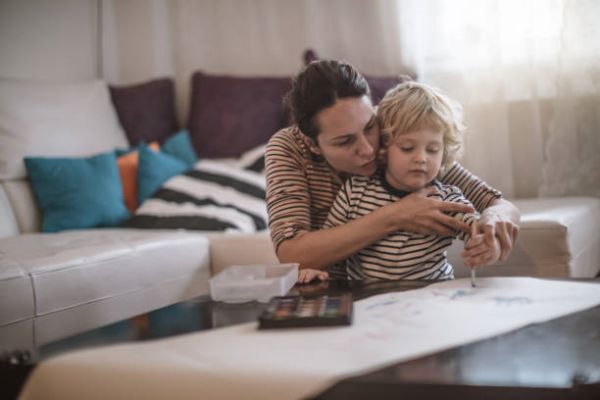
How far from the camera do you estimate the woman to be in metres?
1.32

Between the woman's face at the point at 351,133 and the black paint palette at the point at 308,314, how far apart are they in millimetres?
422

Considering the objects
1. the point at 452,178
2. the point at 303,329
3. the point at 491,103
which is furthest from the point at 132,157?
the point at 303,329

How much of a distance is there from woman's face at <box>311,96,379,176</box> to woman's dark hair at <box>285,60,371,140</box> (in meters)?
0.01

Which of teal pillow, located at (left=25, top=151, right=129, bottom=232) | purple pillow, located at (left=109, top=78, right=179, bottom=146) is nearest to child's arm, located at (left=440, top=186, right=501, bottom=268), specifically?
teal pillow, located at (left=25, top=151, right=129, bottom=232)

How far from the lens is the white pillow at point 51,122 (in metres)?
2.49

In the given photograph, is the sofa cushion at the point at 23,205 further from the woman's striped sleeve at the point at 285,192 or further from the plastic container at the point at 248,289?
the plastic container at the point at 248,289

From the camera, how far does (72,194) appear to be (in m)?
2.44

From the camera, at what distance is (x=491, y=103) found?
2510mm

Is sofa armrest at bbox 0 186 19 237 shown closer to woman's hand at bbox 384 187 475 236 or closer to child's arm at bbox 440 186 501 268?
woman's hand at bbox 384 187 475 236

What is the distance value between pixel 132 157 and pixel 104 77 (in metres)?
0.80

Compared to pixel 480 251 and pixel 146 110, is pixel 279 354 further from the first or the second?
pixel 146 110

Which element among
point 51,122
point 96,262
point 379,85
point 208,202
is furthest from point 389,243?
point 51,122

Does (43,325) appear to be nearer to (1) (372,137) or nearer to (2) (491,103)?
(1) (372,137)

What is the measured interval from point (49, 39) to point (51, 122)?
64 cm
